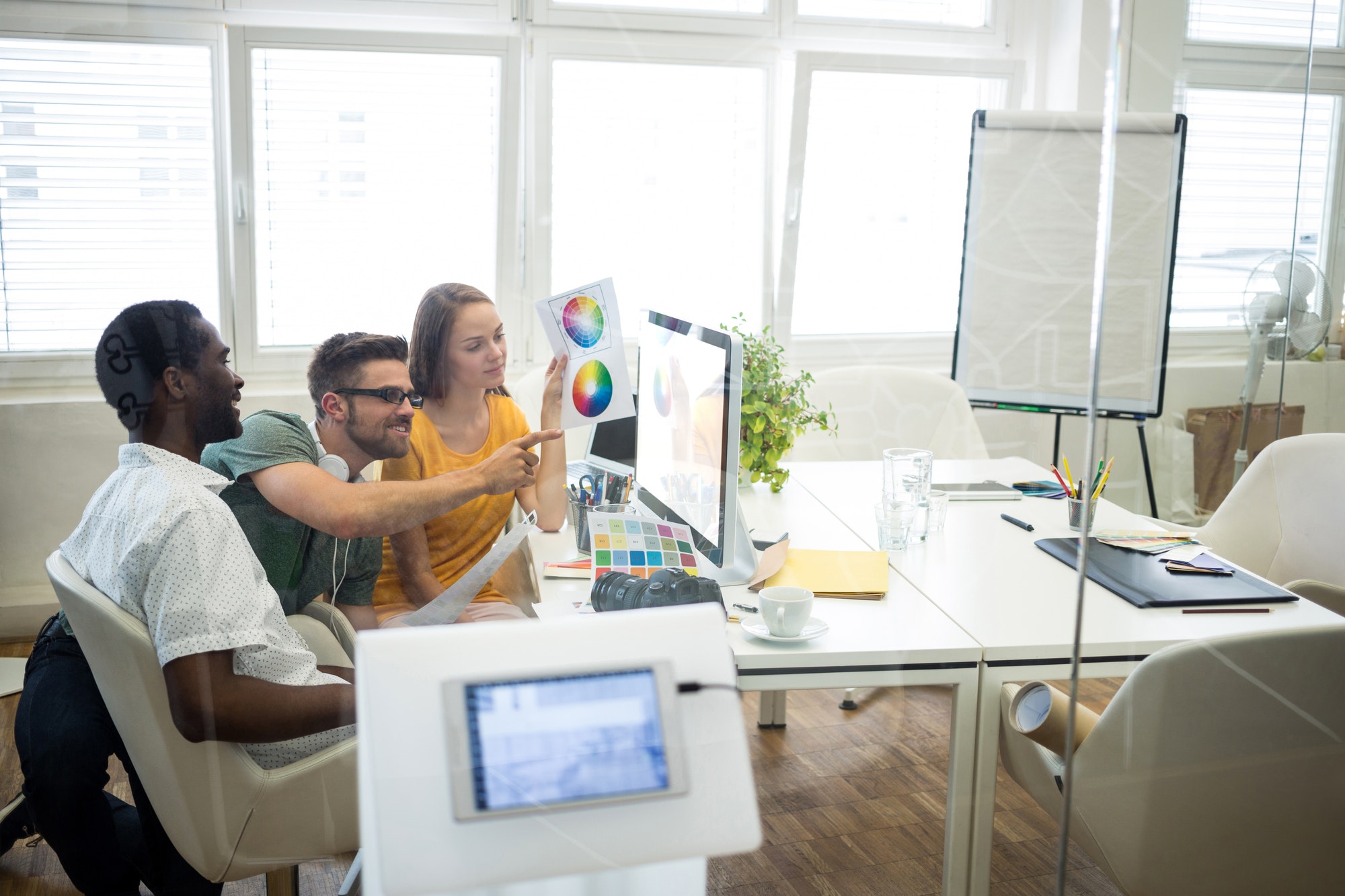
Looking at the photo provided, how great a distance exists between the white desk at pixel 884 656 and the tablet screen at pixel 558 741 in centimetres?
15

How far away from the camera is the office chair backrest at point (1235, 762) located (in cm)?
89

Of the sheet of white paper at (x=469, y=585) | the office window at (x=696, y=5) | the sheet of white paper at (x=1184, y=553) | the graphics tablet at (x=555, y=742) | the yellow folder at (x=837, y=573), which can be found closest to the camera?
the graphics tablet at (x=555, y=742)

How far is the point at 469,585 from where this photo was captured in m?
0.80

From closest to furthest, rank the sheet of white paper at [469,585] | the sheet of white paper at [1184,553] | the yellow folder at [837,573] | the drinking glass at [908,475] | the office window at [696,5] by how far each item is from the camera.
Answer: the sheet of white paper at [469,585] < the office window at [696,5] < the sheet of white paper at [1184,553] < the drinking glass at [908,475] < the yellow folder at [837,573]

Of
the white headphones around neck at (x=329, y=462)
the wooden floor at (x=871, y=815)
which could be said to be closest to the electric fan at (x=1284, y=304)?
the wooden floor at (x=871, y=815)

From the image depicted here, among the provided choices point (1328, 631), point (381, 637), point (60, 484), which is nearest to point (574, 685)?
point (381, 637)

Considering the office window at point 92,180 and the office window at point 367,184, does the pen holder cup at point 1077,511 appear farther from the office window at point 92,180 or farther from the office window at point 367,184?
the office window at point 92,180

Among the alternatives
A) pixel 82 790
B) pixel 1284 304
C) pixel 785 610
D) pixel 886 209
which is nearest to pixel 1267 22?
pixel 1284 304

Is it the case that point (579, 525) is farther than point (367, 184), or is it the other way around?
point (579, 525)

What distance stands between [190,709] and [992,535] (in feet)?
3.13

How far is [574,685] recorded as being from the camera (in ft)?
2.19

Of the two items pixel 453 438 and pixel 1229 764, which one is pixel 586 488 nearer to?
pixel 453 438

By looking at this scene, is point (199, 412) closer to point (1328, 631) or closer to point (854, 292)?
point (854, 292)

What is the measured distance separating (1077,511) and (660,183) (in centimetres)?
70
